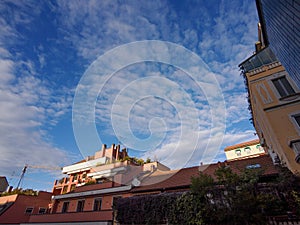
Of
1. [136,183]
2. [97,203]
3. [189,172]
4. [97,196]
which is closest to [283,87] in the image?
[189,172]

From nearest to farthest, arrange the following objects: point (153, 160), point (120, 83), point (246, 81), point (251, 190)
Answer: point (251, 190) → point (120, 83) → point (246, 81) → point (153, 160)

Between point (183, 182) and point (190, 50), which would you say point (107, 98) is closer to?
point (190, 50)

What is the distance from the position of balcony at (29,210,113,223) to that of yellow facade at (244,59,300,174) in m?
11.4

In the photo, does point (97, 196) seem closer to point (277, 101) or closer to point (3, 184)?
point (277, 101)

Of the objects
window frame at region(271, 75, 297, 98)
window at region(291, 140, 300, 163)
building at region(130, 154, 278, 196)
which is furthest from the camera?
building at region(130, 154, 278, 196)

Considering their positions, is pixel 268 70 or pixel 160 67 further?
pixel 160 67

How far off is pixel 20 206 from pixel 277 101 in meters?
26.5

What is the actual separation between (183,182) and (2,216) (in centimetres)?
1991

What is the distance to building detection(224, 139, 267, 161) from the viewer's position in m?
30.0

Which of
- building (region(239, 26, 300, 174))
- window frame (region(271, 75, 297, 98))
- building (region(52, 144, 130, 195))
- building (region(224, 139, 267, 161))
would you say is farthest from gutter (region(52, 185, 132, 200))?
building (region(224, 139, 267, 161))

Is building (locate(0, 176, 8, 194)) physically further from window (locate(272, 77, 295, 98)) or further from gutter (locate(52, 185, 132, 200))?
window (locate(272, 77, 295, 98))

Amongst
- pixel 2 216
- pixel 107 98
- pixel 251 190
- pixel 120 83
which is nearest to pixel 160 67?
pixel 120 83

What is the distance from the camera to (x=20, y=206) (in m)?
20.8

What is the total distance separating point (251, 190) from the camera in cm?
779
